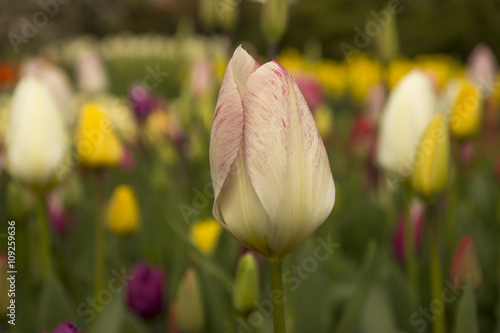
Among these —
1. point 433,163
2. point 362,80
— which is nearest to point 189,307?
point 433,163

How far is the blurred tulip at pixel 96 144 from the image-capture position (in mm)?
1168

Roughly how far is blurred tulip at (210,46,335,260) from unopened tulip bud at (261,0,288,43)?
0.46 metres

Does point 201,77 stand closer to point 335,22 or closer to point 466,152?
point 466,152

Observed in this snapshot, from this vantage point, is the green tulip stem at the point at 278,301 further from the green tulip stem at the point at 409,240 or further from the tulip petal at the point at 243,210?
the green tulip stem at the point at 409,240

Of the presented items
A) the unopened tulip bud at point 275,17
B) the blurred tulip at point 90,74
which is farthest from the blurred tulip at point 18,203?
the blurred tulip at point 90,74

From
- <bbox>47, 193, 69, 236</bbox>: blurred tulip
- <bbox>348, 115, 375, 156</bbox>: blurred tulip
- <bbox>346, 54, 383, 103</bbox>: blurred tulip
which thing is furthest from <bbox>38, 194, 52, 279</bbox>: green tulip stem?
<bbox>346, 54, 383, 103</bbox>: blurred tulip

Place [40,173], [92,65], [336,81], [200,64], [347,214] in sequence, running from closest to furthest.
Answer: [40,173] < [347,214] < [200,64] < [92,65] < [336,81]

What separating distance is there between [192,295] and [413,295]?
15.5 inches

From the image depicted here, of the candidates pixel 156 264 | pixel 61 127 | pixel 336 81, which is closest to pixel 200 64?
pixel 156 264

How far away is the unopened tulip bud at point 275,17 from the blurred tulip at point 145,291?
46 centimetres

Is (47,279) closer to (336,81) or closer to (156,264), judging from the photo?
(156,264)

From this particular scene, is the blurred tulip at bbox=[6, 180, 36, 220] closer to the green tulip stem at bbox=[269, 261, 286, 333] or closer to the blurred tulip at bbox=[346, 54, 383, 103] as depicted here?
the green tulip stem at bbox=[269, 261, 286, 333]

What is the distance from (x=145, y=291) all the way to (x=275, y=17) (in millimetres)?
513

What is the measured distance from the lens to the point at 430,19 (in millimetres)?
7930
